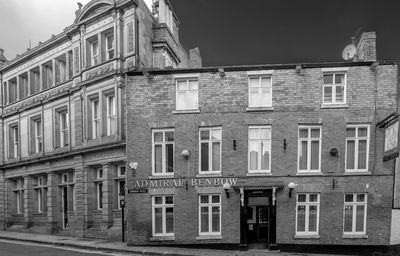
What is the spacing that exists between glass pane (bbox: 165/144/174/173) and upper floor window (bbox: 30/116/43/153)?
1327 centimetres

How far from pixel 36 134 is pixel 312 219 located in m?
20.7

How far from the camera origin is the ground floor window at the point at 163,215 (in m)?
15.5

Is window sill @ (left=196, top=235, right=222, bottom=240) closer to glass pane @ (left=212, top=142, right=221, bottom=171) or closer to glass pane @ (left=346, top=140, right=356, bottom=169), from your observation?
glass pane @ (left=212, top=142, right=221, bottom=171)

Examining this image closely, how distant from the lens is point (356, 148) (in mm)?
14992

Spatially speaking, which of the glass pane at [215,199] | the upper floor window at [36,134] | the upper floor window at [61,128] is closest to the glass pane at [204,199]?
the glass pane at [215,199]

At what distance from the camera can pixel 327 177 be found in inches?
586

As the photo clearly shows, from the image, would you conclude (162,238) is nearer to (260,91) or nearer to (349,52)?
(260,91)

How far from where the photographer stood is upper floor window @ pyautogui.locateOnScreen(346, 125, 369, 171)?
590 inches

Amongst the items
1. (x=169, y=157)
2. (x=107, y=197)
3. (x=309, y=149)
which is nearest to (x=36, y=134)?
(x=107, y=197)

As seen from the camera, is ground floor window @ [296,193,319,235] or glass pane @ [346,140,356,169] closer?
ground floor window @ [296,193,319,235]

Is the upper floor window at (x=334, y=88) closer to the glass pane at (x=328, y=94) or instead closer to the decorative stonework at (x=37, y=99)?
the glass pane at (x=328, y=94)

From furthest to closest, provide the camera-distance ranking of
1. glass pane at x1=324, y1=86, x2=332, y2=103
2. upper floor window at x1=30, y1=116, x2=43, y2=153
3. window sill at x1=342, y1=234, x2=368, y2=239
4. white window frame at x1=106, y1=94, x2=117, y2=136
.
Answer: upper floor window at x1=30, y1=116, x2=43, y2=153 < white window frame at x1=106, y1=94, x2=117, y2=136 < glass pane at x1=324, y1=86, x2=332, y2=103 < window sill at x1=342, y1=234, x2=368, y2=239

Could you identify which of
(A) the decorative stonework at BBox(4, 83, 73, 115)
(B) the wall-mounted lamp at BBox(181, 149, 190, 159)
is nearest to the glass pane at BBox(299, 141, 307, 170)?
(B) the wall-mounted lamp at BBox(181, 149, 190, 159)

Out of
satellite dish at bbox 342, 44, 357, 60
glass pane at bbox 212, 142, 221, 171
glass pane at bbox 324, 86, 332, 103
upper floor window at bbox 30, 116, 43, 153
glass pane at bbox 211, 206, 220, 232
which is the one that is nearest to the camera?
glass pane at bbox 324, 86, 332, 103
